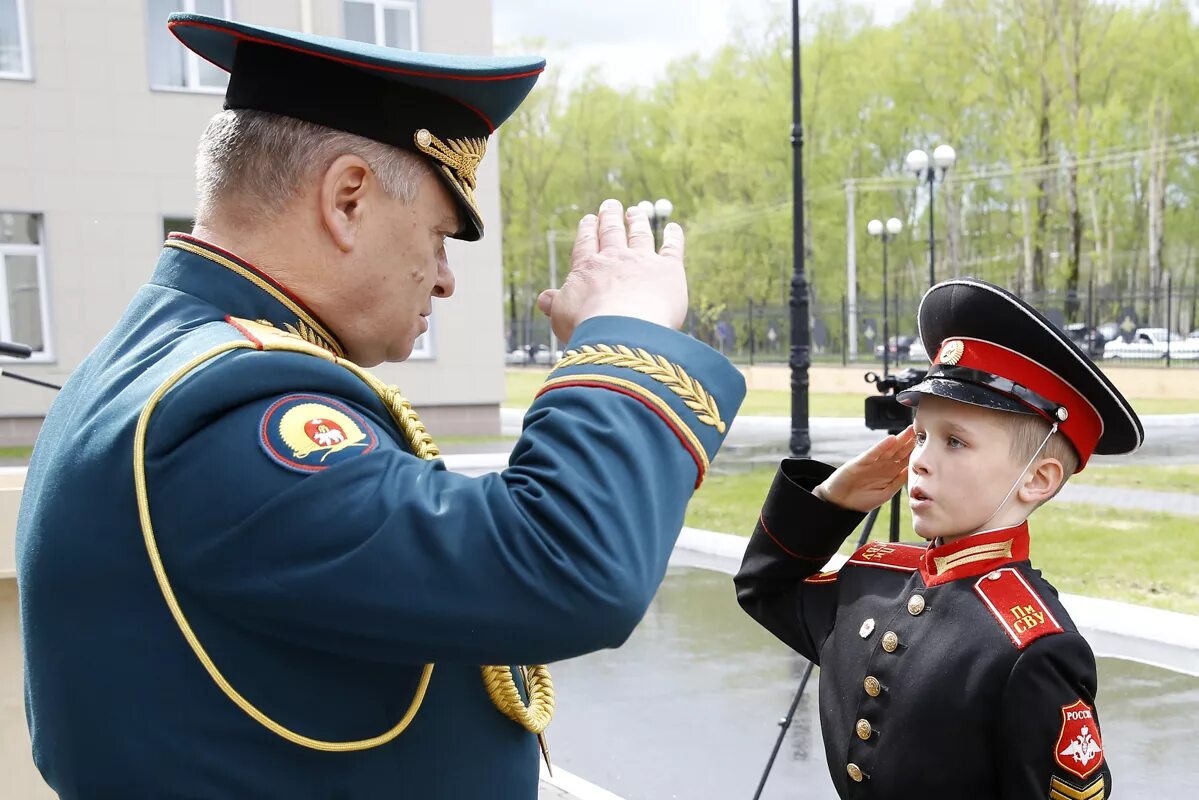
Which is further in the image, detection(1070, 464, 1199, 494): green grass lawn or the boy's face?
detection(1070, 464, 1199, 494): green grass lawn

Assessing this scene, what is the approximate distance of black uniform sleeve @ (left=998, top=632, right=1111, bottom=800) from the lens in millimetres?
1723

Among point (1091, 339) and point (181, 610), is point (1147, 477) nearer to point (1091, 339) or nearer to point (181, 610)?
point (181, 610)

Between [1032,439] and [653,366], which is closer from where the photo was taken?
[653,366]

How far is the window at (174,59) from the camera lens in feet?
50.3

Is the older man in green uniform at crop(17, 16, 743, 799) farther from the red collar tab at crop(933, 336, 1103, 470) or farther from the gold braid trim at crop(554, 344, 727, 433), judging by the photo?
the red collar tab at crop(933, 336, 1103, 470)

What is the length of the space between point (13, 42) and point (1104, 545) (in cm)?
1488

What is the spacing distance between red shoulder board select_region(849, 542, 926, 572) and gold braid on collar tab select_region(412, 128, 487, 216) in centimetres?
126

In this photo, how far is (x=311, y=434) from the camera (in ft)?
3.26

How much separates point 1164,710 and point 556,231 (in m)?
47.2

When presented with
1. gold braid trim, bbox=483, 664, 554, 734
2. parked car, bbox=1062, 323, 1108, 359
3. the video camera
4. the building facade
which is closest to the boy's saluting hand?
gold braid trim, bbox=483, 664, 554, 734

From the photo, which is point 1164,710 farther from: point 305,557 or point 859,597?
point 305,557

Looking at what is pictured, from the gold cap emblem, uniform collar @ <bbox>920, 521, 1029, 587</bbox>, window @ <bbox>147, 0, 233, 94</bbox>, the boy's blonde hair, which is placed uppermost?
window @ <bbox>147, 0, 233, 94</bbox>

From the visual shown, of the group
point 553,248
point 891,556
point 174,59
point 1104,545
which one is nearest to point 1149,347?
point 1104,545

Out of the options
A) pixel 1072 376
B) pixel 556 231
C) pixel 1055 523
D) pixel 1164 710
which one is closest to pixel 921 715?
pixel 1072 376
